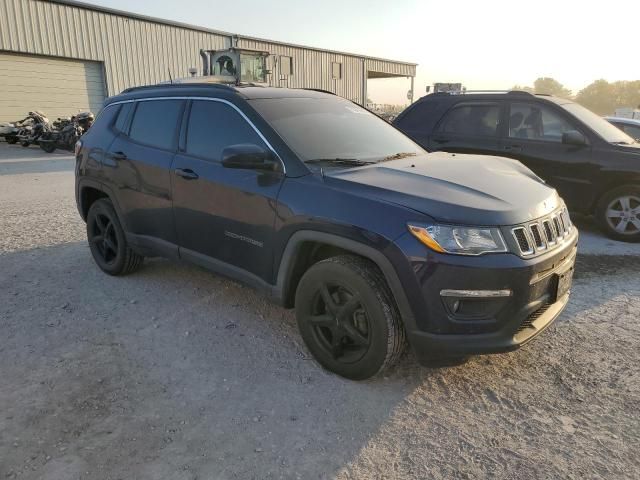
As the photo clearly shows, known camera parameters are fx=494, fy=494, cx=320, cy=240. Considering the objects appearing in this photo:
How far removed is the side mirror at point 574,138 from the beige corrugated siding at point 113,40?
50.1 feet

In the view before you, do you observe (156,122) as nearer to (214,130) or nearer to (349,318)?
(214,130)

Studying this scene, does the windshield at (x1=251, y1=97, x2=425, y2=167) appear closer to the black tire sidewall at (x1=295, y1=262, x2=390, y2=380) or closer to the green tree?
the black tire sidewall at (x1=295, y1=262, x2=390, y2=380)

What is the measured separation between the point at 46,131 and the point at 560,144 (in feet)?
54.4

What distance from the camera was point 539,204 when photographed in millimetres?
2936

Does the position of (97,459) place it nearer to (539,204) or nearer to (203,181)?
(203,181)

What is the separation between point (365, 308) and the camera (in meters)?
2.86

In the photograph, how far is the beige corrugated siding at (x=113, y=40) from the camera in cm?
1817

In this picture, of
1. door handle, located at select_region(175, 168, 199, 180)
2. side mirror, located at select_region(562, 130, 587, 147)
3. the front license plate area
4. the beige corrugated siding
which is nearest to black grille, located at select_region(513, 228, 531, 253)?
the front license plate area

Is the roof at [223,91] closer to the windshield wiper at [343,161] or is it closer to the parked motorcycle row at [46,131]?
the windshield wiper at [343,161]

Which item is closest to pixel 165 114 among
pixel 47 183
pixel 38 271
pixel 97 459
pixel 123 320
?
pixel 123 320

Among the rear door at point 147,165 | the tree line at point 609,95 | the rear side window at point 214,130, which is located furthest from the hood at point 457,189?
the tree line at point 609,95

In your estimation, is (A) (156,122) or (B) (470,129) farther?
(B) (470,129)

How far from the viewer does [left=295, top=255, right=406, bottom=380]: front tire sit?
2.82m

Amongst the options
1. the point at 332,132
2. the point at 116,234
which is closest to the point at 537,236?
the point at 332,132
